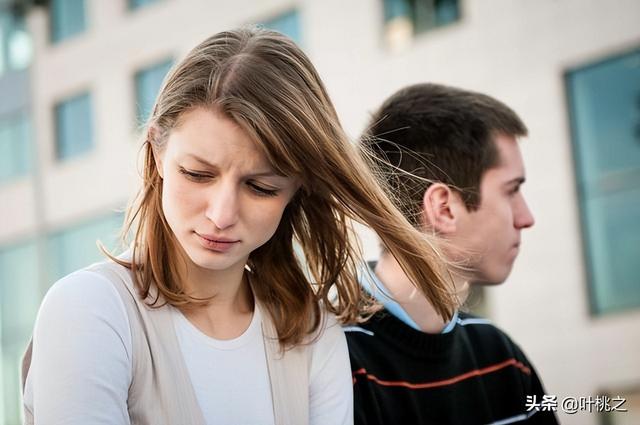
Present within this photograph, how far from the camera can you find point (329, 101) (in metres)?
2.21

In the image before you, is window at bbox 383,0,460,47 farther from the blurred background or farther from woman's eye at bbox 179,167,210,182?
woman's eye at bbox 179,167,210,182

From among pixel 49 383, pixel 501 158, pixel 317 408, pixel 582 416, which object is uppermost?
pixel 501 158

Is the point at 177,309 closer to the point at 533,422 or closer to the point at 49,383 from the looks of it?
the point at 49,383

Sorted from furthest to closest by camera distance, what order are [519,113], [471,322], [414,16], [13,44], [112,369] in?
[13,44]
[414,16]
[519,113]
[471,322]
[112,369]

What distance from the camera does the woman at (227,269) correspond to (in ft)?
6.43

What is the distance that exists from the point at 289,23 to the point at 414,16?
74.2 inches

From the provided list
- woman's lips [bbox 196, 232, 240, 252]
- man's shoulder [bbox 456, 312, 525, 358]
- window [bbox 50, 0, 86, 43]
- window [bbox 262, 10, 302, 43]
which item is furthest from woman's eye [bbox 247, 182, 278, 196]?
window [bbox 50, 0, 86, 43]

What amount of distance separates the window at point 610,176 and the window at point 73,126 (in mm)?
7428

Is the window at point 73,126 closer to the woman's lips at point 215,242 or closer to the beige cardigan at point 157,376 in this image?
the beige cardigan at point 157,376

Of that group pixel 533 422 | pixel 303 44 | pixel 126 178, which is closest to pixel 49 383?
pixel 533 422

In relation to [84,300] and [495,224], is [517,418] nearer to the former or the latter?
[495,224]

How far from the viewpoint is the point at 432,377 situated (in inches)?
104

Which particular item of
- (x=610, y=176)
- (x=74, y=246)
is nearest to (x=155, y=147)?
(x=610, y=176)

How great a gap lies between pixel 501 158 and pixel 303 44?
8.90 m
